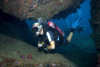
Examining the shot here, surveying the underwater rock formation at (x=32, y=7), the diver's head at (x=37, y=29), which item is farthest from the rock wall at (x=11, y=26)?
the diver's head at (x=37, y=29)

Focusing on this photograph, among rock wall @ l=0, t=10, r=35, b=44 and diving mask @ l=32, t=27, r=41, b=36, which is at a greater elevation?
rock wall @ l=0, t=10, r=35, b=44

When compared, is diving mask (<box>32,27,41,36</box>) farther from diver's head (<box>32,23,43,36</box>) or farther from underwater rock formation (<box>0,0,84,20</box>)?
underwater rock formation (<box>0,0,84,20</box>)

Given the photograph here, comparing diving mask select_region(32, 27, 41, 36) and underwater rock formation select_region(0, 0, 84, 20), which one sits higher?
underwater rock formation select_region(0, 0, 84, 20)

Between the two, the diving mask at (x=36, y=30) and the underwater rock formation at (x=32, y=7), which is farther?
the underwater rock formation at (x=32, y=7)

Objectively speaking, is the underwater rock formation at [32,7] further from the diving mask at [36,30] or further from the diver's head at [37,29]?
the diving mask at [36,30]

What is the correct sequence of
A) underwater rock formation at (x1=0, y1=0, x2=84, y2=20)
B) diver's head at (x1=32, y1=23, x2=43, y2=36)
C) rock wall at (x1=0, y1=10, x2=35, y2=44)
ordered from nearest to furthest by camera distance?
diver's head at (x1=32, y1=23, x2=43, y2=36)
underwater rock formation at (x1=0, y1=0, x2=84, y2=20)
rock wall at (x1=0, y1=10, x2=35, y2=44)

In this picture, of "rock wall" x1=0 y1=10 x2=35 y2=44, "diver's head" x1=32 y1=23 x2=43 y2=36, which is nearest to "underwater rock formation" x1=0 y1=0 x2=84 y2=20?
"diver's head" x1=32 y1=23 x2=43 y2=36

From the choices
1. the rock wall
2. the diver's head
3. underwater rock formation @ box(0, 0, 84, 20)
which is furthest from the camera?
the rock wall

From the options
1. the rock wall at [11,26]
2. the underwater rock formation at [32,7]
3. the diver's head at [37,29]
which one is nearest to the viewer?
the diver's head at [37,29]

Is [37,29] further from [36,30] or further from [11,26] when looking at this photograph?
[11,26]

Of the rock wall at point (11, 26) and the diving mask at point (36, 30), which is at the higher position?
the rock wall at point (11, 26)

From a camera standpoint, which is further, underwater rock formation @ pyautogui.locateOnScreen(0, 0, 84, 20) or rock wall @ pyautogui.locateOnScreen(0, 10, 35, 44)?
rock wall @ pyautogui.locateOnScreen(0, 10, 35, 44)

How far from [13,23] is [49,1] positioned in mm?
5581

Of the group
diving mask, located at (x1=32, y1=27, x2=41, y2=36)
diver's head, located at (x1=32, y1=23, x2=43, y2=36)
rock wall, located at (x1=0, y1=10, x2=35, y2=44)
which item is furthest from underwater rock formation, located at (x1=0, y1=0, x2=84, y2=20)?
rock wall, located at (x1=0, y1=10, x2=35, y2=44)
